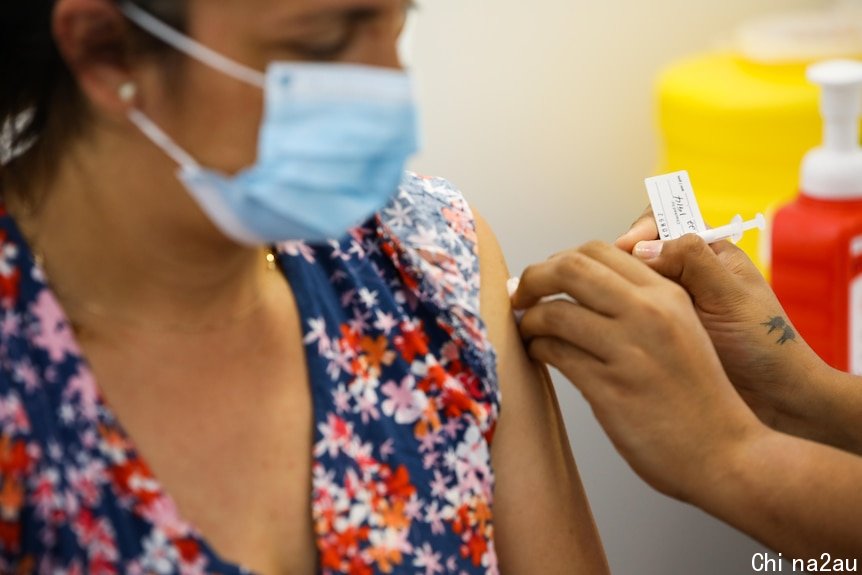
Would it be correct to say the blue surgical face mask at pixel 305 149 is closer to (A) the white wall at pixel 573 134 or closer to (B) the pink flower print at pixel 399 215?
(B) the pink flower print at pixel 399 215

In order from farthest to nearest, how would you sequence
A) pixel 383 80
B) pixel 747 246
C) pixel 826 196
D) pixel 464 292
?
pixel 747 246 < pixel 826 196 < pixel 464 292 < pixel 383 80

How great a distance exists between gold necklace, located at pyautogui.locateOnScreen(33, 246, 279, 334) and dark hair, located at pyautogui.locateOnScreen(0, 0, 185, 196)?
95 mm

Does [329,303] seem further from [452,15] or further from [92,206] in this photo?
[452,15]

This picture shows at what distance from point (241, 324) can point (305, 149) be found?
0.80ft

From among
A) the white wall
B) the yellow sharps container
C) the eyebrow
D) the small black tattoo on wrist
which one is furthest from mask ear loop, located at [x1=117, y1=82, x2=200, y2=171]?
the white wall

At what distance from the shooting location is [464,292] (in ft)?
4.33

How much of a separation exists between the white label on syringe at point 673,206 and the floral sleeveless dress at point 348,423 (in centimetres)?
20

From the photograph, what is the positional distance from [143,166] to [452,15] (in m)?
1.30

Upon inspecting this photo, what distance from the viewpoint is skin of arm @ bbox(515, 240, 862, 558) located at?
1.22 meters

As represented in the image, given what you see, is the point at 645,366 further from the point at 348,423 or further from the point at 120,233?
the point at 120,233

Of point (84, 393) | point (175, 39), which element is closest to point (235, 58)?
point (175, 39)

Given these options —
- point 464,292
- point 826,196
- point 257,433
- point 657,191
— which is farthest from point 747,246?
point 257,433

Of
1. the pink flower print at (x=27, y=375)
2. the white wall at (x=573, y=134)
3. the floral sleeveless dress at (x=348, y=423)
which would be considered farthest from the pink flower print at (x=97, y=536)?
the white wall at (x=573, y=134)

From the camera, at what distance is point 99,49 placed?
1.06 metres
